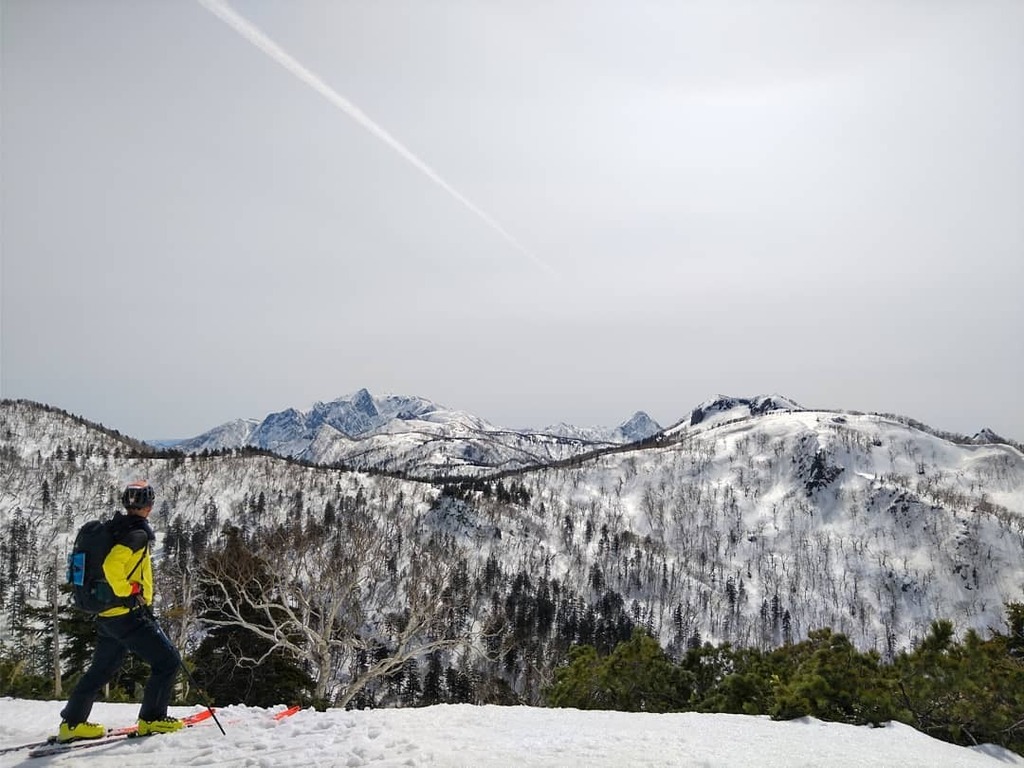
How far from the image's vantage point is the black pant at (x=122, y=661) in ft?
23.9

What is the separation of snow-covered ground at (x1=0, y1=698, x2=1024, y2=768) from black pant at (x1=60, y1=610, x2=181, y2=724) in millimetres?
517

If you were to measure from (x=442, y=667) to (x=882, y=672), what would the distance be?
131 metres

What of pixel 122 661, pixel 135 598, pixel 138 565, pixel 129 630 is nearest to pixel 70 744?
pixel 122 661

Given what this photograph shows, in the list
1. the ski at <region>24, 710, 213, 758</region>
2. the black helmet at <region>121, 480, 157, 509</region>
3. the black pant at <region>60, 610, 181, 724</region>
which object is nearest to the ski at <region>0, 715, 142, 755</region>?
the ski at <region>24, 710, 213, 758</region>

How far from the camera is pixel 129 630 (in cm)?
739

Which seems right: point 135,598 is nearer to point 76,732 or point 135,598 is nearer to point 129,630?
point 129,630

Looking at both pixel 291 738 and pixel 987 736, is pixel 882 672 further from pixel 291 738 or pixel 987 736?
pixel 291 738

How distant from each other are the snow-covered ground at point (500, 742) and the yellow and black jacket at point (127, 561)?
6.07ft

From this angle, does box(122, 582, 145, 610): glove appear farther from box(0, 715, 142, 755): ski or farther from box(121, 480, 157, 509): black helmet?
box(0, 715, 142, 755): ski

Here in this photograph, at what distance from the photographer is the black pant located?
7.30m

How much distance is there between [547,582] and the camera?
609 ft

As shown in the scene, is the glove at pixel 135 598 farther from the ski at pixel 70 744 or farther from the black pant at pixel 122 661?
the ski at pixel 70 744

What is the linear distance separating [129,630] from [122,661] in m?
0.51

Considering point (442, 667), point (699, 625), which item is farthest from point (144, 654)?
point (699, 625)
